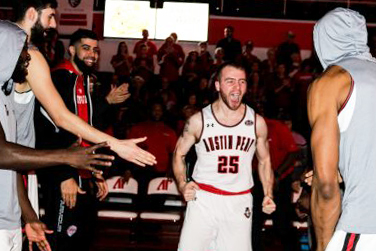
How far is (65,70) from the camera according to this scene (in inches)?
240

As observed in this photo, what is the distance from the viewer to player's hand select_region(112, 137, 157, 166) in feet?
13.1

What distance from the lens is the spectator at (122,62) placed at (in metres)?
16.0

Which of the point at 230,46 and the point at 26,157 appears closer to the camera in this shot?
the point at 26,157

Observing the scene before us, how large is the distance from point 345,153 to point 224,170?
3.01m

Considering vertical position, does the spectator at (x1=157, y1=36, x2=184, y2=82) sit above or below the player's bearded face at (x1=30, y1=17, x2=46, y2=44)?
below

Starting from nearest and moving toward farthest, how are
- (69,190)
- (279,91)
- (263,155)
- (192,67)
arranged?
(69,190) → (263,155) → (279,91) → (192,67)

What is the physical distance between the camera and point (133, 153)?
4035 millimetres

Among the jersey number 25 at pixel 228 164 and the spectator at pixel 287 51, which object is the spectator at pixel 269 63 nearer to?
the spectator at pixel 287 51

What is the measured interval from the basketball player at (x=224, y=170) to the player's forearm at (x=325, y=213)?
108 inches

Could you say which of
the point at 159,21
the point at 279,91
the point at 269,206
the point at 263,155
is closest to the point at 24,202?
the point at 269,206

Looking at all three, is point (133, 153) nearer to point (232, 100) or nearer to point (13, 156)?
point (13, 156)

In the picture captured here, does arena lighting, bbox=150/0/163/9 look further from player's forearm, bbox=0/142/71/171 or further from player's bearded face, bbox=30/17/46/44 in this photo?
player's forearm, bbox=0/142/71/171

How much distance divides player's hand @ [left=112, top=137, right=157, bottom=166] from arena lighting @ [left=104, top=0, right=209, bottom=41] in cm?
1435

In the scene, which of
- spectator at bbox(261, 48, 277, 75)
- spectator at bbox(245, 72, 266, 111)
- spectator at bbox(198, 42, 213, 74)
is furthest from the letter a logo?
spectator at bbox(261, 48, 277, 75)
